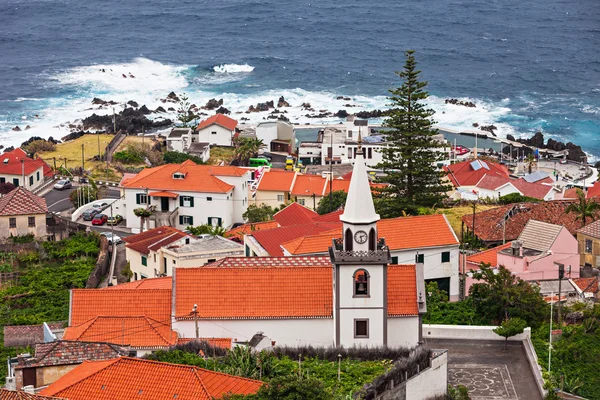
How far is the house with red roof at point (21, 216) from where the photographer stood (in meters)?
79.5

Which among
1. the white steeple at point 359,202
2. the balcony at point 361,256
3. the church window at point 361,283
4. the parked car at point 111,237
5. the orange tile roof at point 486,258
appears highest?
the white steeple at point 359,202

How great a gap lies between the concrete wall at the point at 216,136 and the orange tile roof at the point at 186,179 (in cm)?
3254

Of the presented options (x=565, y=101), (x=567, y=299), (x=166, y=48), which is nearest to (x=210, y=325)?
(x=567, y=299)

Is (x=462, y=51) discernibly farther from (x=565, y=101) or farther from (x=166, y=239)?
(x=166, y=239)

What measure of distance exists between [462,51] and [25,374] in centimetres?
15984

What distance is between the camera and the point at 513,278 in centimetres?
5759

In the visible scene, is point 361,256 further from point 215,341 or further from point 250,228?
point 250,228

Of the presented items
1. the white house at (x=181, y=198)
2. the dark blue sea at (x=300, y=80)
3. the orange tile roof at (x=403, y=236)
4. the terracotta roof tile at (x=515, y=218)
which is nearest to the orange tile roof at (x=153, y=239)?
the white house at (x=181, y=198)

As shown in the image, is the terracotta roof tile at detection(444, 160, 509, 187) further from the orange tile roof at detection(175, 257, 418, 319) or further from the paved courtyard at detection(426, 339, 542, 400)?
the orange tile roof at detection(175, 257, 418, 319)

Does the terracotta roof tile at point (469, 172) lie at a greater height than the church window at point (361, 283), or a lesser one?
lesser

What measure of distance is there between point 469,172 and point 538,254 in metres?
41.3

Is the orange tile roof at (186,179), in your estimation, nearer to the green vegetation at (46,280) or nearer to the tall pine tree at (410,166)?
the green vegetation at (46,280)

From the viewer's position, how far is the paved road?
302 feet

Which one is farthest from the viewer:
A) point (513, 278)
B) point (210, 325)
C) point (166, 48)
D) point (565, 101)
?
point (166, 48)
